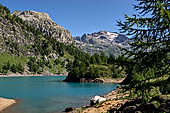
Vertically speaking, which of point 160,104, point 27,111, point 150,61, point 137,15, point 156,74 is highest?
point 137,15

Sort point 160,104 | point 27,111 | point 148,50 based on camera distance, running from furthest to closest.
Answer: point 27,111 → point 160,104 → point 148,50

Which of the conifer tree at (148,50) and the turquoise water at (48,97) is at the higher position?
the conifer tree at (148,50)

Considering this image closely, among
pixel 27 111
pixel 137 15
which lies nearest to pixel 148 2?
pixel 137 15

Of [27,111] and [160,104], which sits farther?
[27,111]

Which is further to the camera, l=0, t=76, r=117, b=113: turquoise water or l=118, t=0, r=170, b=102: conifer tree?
l=0, t=76, r=117, b=113: turquoise water

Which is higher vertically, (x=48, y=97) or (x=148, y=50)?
(x=148, y=50)

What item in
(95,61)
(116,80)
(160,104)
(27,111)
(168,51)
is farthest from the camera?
(95,61)

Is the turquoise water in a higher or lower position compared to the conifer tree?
lower

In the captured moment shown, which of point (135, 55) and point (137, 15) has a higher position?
point (137, 15)

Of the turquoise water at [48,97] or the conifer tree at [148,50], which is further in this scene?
the turquoise water at [48,97]

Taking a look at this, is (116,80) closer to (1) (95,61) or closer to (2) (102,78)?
(2) (102,78)

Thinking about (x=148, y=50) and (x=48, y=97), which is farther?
(x=48, y=97)

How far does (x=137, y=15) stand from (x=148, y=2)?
2.98ft

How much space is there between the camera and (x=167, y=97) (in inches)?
728
